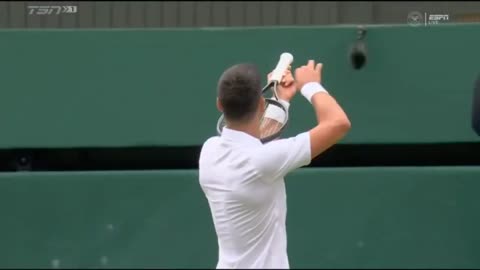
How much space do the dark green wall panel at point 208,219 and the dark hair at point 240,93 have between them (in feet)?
7.18

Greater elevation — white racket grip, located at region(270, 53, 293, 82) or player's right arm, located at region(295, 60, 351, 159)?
white racket grip, located at region(270, 53, 293, 82)

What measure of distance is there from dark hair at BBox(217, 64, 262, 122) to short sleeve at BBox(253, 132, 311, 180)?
14 centimetres

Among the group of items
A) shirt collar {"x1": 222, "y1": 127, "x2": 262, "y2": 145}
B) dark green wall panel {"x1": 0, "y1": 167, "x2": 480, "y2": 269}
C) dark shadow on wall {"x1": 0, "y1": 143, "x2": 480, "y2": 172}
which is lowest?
dark green wall panel {"x1": 0, "y1": 167, "x2": 480, "y2": 269}

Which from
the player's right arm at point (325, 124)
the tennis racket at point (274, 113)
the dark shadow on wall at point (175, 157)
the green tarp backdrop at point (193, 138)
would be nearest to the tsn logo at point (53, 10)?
the green tarp backdrop at point (193, 138)

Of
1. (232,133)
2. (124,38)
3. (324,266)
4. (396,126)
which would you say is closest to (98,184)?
(124,38)

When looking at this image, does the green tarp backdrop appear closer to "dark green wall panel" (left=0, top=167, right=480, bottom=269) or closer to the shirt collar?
"dark green wall panel" (left=0, top=167, right=480, bottom=269)

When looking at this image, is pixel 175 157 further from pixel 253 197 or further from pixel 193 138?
pixel 253 197

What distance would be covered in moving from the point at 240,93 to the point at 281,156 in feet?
0.80

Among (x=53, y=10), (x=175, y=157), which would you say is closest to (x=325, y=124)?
(x=175, y=157)

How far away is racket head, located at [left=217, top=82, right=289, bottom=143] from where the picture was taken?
11.4 feet

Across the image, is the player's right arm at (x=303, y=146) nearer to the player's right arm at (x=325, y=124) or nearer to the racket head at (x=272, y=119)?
the player's right arm at (x=325, y=124)

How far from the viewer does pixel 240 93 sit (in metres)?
3.16

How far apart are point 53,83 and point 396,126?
6.23ft

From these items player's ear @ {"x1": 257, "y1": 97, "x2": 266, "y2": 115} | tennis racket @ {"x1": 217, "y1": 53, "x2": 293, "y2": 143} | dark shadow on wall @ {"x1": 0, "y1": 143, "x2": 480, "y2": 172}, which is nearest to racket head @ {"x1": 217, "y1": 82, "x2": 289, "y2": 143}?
tennis racket @ {"x1": 217, "y1": 53, "x2": 293, "y2": 143}
